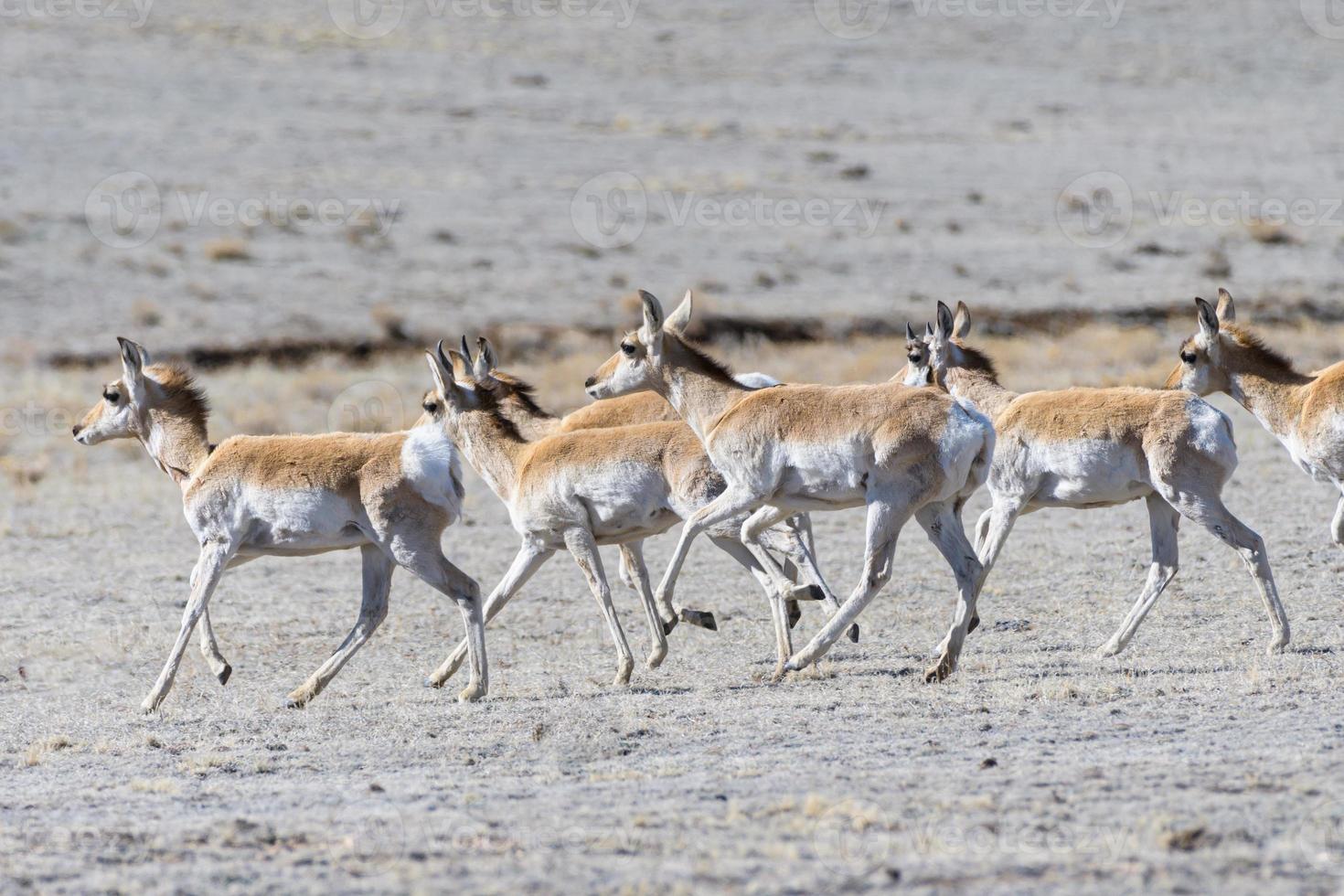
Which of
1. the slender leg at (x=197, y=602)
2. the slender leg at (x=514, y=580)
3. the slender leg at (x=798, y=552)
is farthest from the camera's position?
the slender leg at (x=798, y=552)

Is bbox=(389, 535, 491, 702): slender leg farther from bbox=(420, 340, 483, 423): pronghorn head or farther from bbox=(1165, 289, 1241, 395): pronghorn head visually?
bbox=(1165, 289, 1241, 395): pronghorn head

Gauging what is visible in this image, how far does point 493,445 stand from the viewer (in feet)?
40.6

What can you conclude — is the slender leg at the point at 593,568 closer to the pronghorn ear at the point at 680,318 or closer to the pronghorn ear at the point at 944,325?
the pronghorn ear at the point at 680,318

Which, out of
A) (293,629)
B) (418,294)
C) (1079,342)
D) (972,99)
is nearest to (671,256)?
(418,294)

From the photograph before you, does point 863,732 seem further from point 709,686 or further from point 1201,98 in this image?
point 1201,98

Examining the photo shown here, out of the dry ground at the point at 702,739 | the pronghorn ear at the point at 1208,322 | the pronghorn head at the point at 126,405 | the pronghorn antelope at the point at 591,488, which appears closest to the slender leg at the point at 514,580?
the pronghorn antelope at the point at 591,488

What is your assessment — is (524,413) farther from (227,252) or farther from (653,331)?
(227,252)

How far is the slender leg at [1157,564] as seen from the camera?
11.6 metres

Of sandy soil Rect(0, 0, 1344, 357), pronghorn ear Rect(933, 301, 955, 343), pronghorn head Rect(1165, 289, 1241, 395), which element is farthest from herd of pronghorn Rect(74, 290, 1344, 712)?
sandy soil Rect(0, 0, 1344, 357)

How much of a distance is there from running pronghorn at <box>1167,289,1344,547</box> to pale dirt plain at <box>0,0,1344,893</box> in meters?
1.19

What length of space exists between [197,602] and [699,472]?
3512mm

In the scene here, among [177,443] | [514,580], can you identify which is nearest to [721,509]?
[514,580]

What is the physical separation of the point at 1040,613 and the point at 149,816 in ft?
24.5

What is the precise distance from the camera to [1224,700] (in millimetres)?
9641
